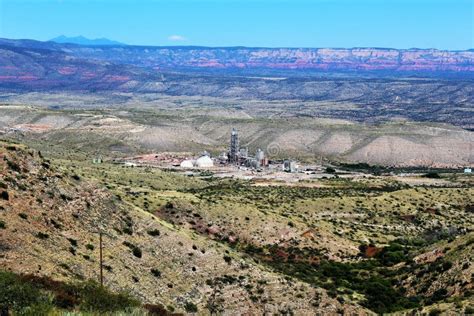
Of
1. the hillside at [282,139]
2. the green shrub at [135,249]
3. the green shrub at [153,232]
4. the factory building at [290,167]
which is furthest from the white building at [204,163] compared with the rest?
the green shrub at [135,249]

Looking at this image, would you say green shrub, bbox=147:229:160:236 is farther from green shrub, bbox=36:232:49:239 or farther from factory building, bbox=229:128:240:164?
factory building, bbox=229:128:240:164

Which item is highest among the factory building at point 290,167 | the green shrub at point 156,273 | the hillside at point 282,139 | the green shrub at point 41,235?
the green shrub at point 41,235

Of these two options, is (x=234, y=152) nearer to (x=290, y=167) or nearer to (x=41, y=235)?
(x=290, y=167)

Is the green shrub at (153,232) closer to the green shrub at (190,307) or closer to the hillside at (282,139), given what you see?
the green shrub at (190,307)

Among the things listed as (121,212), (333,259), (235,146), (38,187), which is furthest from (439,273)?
(235,146)

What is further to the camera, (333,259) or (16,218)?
(333,259)

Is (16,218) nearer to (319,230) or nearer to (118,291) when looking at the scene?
(118,291)

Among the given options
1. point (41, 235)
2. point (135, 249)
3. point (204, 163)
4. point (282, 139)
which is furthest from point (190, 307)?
point (282, 139)

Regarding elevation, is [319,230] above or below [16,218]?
below

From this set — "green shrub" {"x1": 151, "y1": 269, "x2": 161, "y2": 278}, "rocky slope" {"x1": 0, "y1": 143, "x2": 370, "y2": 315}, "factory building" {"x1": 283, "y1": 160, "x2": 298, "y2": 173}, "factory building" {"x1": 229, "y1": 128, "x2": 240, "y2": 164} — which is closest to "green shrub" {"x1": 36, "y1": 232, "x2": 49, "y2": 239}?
"rocky slope" {"x1": 0, "y1": 143, "x2": 370, "y2": 315}
